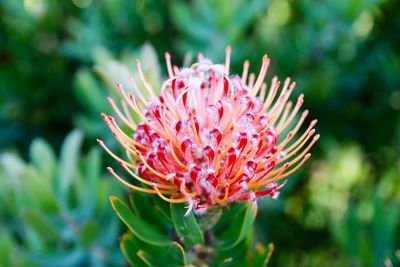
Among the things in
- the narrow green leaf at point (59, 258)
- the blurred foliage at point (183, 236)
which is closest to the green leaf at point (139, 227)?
the blurred foliage at point (183, 236)

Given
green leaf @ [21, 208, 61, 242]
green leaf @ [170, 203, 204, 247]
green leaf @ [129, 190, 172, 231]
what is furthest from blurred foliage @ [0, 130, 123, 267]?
green leaf @ [170, 203, 204, 247]

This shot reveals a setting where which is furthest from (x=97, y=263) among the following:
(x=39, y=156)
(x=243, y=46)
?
(x=243, y=46)

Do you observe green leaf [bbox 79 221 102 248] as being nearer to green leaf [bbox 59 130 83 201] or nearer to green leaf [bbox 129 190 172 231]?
green leaf [bbox 59 130 83 201]

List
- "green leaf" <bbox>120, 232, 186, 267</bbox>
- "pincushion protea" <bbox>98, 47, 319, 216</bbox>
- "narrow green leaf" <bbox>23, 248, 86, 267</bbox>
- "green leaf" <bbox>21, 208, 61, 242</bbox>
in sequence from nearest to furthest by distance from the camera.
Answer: "pincushion protea" <bbox>98, 47, 319, 216</bbox> → "green leaf" <bbox>120, 232, 186, 267</bbox> → "green leaf" <bbox>21, 208, 61, 242</bbox> → "narrow green leaf" <bbox>23, 248, 86, 267</bbox>

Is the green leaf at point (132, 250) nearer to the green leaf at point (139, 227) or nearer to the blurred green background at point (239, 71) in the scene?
the green leaf at point (139, 227)

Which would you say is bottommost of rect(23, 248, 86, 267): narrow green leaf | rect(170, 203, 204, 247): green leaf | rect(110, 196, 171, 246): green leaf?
rect(170, 203, 204, 247): green leaf

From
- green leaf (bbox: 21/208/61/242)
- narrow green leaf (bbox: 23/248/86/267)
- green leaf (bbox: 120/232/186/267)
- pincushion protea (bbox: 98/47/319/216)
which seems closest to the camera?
pincushion protea (bbox: 98/47/319/216)

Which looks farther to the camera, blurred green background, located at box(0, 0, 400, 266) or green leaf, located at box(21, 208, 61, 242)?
blurred green background, located at box(0, 0, 400, 266)

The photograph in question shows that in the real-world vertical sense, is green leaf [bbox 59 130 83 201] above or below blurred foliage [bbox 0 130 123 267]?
above
